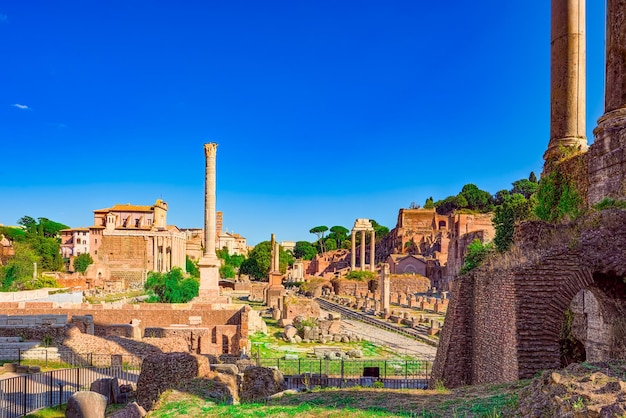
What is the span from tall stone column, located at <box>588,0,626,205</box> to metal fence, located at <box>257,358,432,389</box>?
6550mm

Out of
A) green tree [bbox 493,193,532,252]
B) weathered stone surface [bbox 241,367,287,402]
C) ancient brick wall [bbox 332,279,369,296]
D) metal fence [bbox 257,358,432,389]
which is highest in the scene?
green tree [bbox 493,193,532,252]

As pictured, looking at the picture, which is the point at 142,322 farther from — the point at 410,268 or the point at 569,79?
the point at 410,268

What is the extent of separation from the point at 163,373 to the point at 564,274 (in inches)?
297

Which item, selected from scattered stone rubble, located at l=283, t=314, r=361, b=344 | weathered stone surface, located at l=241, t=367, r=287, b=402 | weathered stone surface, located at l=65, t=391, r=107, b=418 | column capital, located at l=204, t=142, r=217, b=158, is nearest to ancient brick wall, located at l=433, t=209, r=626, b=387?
weathered stone surface, located at l=241, t=367, r=287, b=402

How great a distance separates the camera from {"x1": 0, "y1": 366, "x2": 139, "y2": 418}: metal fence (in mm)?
10769

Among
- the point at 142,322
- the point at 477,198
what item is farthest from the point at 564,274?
the point at 477,198

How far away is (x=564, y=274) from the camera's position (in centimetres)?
798

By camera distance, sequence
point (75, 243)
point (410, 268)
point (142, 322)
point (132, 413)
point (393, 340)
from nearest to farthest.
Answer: point (132, 413)
point (142, 322)
point (393, 340)
point (410, 268)
point (75, 243)

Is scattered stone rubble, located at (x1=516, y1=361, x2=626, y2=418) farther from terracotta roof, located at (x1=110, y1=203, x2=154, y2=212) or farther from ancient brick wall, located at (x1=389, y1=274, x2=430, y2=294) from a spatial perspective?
terracotta roof, located at (x1=110, y1=203, x2=154, y2=212)

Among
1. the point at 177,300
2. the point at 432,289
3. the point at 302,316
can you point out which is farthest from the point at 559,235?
the point at 432,289

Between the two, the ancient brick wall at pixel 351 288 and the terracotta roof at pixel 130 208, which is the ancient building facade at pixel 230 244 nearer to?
the terracotta roof at pixel 130 208

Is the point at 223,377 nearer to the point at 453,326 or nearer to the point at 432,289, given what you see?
the point at 453,326

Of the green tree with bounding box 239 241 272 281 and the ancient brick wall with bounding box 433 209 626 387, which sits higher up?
the ancient brick wall with bounding box 433 209 626 387

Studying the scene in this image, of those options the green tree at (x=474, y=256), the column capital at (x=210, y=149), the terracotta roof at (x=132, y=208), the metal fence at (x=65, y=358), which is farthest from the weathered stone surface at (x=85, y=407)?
the terracotta roof at (x=132, y=208)
